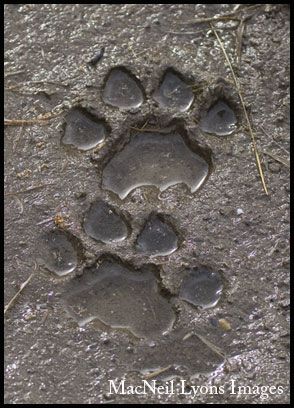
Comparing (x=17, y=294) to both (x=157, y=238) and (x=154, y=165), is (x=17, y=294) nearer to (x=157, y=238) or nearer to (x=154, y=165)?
(x=157, y=238)

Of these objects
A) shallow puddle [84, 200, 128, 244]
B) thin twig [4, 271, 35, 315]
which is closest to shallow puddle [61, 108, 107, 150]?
shallow puddle [84, 200, 128, 244]

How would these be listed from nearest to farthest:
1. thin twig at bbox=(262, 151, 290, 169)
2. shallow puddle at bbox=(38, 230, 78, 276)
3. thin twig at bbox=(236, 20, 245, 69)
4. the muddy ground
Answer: the muddy ground
shallow puddle at bbox=(38, 230, 78, 276)
thin twig at bbox=(262, 151, 290, 169)
thin twig at bbox=(236, 20, 245, 69)

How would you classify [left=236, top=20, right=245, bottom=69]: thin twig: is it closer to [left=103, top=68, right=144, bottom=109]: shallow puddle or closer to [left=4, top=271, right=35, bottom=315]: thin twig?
[left=103, top=68, right=144, bottom=109]: shallow puddle

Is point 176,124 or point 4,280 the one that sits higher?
point 176,124

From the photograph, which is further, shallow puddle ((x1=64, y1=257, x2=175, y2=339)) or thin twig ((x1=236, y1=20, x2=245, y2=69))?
thin twig ((x1=236, y1=20, x2=245, y2=69))

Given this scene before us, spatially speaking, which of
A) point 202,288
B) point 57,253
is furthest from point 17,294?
point 202,288

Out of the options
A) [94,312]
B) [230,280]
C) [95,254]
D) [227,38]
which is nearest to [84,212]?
[95,254]

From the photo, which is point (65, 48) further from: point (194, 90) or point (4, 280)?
point (4, 280)
